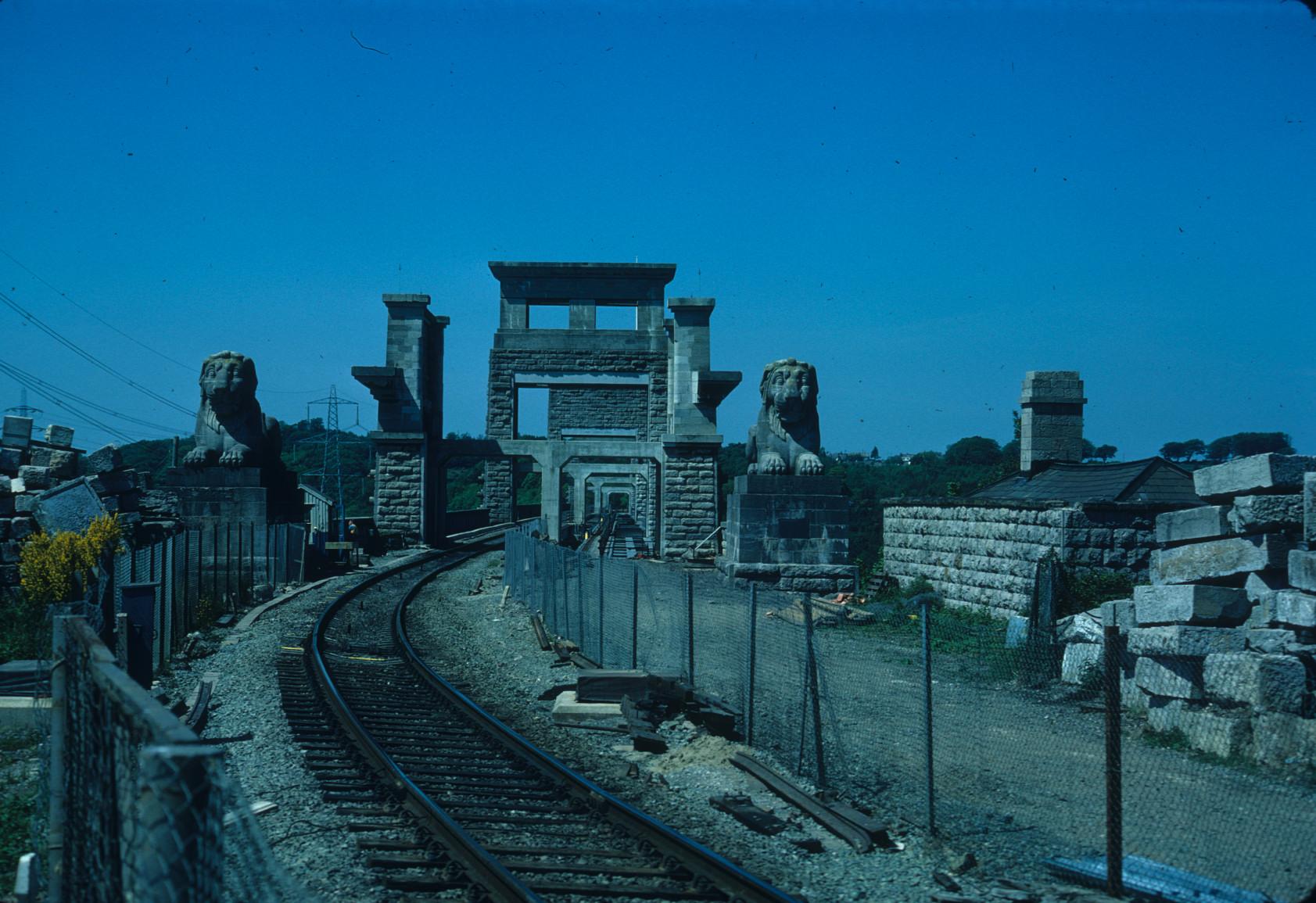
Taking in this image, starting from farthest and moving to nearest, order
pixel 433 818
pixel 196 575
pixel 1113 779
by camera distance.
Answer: pixel 196 575 → pixel 433 818 → pixel 1113 779

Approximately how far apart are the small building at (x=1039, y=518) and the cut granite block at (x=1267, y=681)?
20.7 ft

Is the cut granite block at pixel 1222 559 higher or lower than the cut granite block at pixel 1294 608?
higher

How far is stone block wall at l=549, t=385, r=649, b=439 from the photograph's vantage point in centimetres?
5669

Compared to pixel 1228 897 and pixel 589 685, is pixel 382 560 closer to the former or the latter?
Result: pixel 589 685

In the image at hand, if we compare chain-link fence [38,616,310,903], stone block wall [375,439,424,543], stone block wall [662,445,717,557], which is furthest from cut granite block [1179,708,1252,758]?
stone block wall [375,439,424,543]

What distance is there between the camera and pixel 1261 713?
26.6 ft

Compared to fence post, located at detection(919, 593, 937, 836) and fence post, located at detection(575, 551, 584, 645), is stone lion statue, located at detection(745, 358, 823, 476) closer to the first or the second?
fence post, located at detection(575, 551, 584, 645)

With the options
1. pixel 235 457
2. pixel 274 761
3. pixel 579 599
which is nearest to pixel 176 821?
pixel 274 761

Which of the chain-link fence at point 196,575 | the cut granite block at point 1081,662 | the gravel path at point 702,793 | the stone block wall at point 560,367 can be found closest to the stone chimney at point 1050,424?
the cut granite block at point 1081,662

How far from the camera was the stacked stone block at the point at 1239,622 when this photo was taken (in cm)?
809

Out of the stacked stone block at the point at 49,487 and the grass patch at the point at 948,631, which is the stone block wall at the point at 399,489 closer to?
Result: the stacked stone block at the point at 49,487

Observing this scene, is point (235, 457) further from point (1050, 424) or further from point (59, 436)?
point (1050, 424)

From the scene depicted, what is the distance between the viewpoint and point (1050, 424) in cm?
1844

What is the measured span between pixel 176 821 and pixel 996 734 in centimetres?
805
